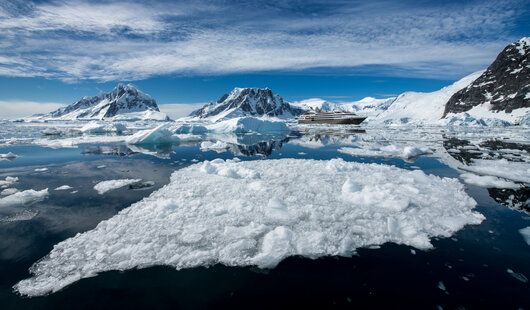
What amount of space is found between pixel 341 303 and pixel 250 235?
2.17m

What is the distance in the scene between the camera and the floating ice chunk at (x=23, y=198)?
7582mm

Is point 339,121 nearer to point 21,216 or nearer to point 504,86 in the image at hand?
point 504,86

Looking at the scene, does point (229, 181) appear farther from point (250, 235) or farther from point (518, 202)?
point (518, 202)

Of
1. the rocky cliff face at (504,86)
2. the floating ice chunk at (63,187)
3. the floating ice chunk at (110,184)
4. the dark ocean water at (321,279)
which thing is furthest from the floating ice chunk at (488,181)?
the rocky cliff face at (504,86)

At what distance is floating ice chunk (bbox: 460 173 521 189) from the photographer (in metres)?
9.39

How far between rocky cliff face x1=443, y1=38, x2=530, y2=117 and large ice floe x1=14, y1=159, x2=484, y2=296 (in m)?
109

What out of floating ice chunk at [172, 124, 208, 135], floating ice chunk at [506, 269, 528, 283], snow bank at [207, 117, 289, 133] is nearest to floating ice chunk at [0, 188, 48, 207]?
floating ice chunk at [506, 269, 528, 283]

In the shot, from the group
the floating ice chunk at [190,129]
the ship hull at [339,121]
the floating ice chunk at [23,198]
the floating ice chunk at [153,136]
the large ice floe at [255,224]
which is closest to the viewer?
the large ice floe at [255,224]

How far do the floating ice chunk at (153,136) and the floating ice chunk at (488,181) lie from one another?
19.8 meters

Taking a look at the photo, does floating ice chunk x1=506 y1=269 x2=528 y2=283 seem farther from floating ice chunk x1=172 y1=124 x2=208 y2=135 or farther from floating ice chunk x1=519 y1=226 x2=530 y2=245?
floating ice chunk x1=172 y1=124 x2=208 y2=135

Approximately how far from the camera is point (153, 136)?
23.7m

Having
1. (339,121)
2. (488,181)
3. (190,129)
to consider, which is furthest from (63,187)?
(339,121)

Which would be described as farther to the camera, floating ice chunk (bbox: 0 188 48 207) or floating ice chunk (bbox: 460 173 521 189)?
floating ice chunk (bbox: 460 173 521 189)

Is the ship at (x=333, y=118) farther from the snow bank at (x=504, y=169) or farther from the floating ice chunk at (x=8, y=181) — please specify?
the floating ice chunk at (x=8, y=181)
